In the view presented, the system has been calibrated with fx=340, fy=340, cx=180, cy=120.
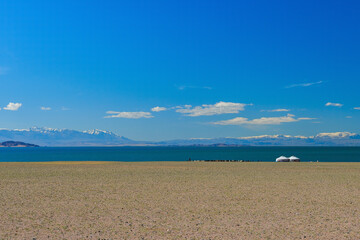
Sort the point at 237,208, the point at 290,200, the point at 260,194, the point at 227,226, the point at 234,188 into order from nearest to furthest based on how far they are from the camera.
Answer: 1. the point at 227,226
2. the point at 237,208
3. the point at 290,200
4. the point at 260,194
5. the point at 234,188

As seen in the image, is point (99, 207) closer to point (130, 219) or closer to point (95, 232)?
point (130, 219)

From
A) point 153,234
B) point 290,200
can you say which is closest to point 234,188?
point 290,200

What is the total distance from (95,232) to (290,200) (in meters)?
10.6

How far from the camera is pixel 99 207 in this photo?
1612cm

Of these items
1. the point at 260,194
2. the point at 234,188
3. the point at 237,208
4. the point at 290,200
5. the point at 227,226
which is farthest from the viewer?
the point at 234,188

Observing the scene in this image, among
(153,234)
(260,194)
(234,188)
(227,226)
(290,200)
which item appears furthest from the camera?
(234,188)

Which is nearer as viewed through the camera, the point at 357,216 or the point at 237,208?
the point at 357,216

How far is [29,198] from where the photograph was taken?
18609 millimetres

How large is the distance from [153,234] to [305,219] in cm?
619

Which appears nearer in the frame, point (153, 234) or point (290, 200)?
point (153, 234)

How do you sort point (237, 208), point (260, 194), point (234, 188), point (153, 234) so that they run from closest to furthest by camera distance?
point (153, 234) → point (237, 208) → point (260, 194) → point (234, 188)

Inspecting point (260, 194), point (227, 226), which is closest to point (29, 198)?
point (227, 226)

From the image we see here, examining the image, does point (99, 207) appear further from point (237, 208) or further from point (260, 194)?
point (260, 194)

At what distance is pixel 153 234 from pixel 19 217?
6164 mm
